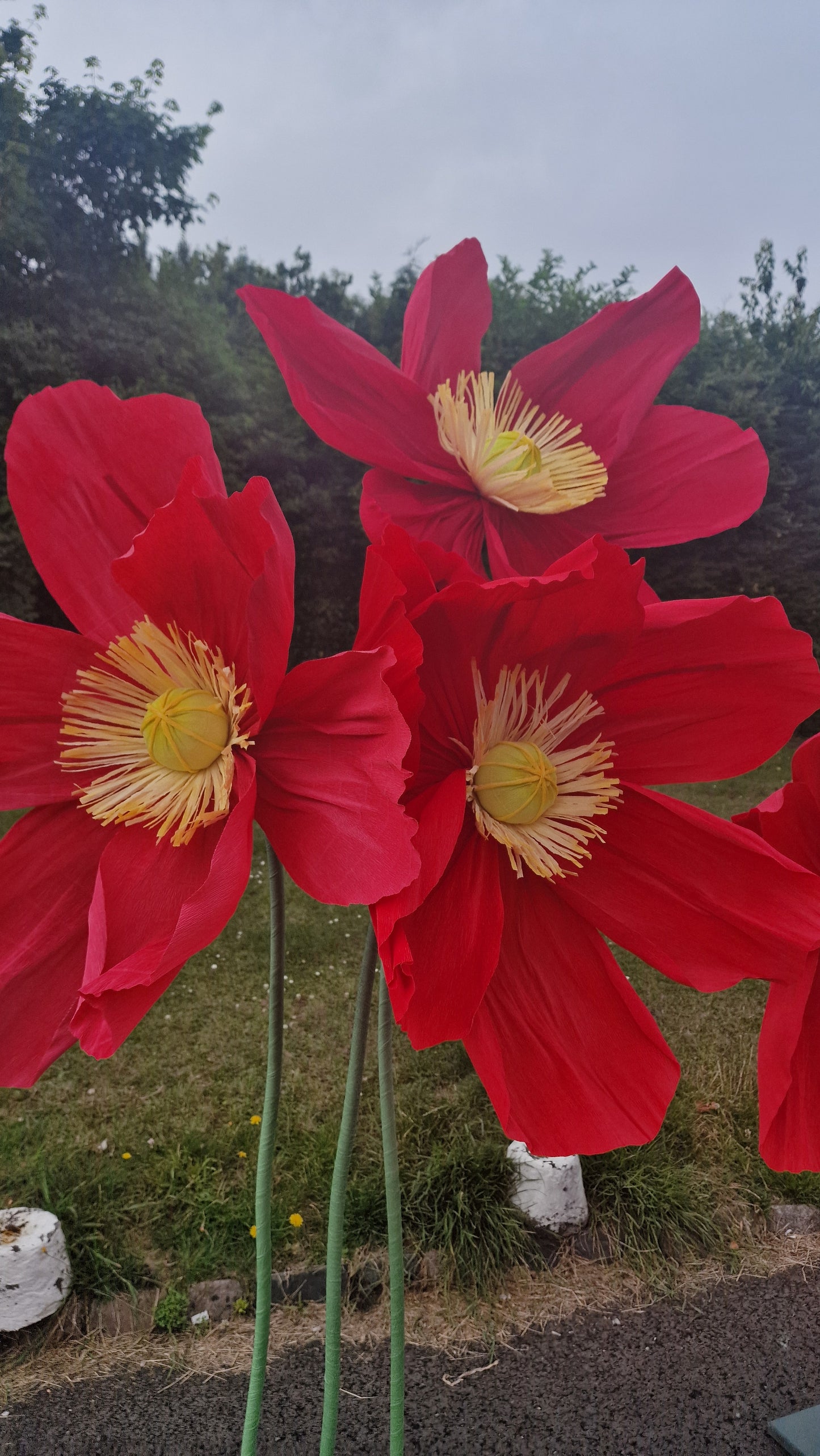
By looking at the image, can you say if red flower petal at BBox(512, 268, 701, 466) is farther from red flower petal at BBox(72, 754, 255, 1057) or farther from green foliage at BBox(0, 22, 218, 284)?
green foliage at BBox(0, 22, 218, 284)

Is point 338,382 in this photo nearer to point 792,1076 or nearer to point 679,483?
point 679,483

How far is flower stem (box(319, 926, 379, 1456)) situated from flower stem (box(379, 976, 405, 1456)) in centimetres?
1

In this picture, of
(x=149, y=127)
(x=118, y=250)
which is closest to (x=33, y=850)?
(x=118, y=250)

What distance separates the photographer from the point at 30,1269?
1.80 m

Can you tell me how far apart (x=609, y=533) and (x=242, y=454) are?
5678mm

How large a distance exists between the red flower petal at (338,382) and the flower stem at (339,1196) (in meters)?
0.23

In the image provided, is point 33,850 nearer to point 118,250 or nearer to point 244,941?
point 244,941

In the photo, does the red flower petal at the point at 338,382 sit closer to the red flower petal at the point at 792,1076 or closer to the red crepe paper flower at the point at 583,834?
the red crepe paper flower at the point at 583,834

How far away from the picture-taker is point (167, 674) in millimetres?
321

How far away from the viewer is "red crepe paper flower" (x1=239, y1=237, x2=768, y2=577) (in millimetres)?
345

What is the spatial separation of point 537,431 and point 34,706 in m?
0.24

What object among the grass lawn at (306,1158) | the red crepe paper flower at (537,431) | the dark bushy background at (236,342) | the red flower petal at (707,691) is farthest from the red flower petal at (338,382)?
the dark bushy background at (236,342)

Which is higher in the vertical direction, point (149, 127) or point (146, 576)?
point (149, 127)

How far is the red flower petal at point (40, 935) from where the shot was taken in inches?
11.7
